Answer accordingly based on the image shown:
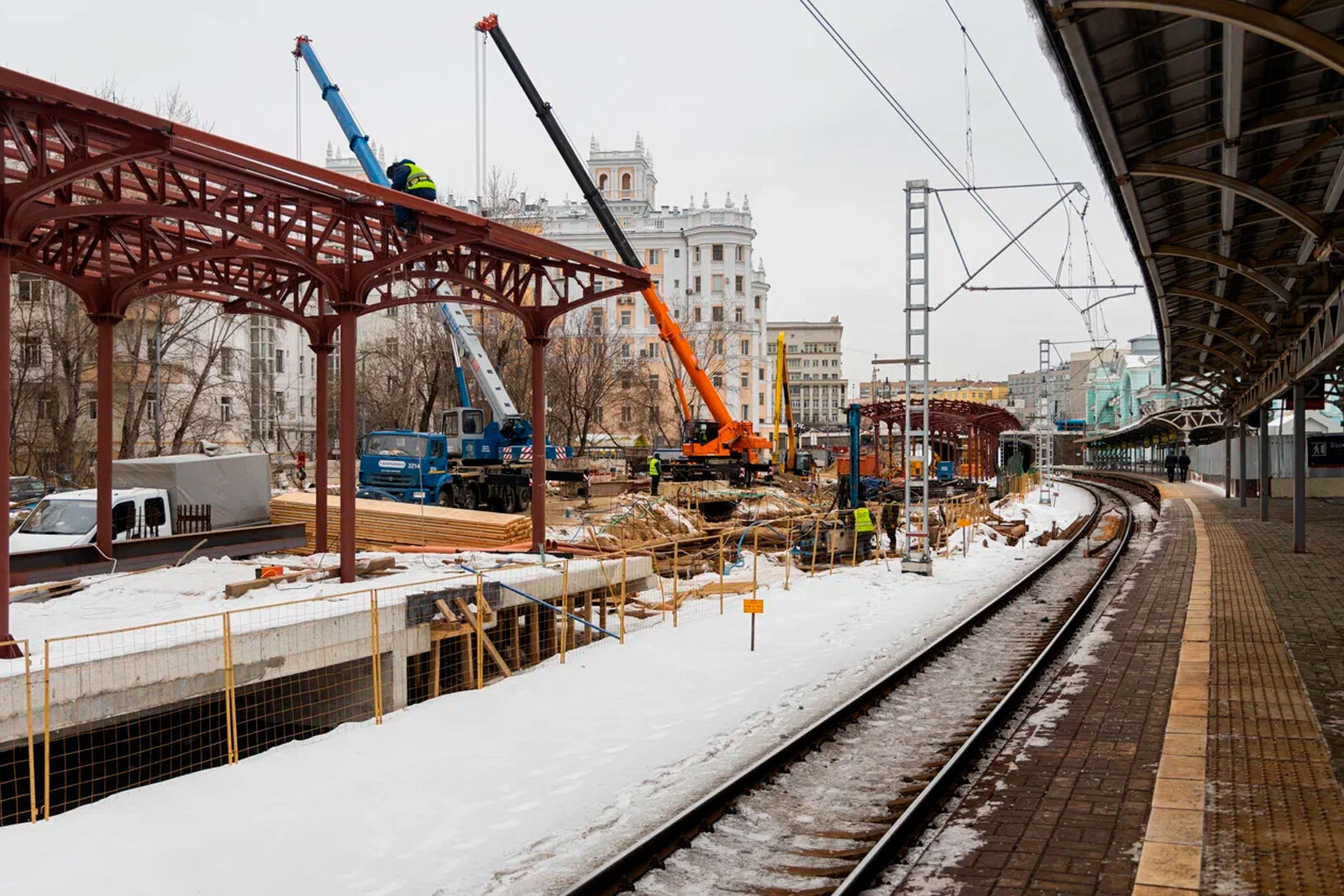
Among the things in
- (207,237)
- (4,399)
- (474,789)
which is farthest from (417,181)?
(474,789)

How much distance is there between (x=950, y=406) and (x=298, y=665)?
1917 inches

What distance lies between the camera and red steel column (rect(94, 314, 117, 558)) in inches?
593

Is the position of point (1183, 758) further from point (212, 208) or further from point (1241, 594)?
point (212, 208)

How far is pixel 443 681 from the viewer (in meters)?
13.1

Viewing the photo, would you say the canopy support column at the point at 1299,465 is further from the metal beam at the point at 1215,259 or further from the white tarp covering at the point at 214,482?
the white tarp covering at the point at 214,482

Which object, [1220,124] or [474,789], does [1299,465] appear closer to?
[1220,124]

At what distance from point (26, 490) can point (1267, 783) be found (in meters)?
36.1

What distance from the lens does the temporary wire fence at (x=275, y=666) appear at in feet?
29.0

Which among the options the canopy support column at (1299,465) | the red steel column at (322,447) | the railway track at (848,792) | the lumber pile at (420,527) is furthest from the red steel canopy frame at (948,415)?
the railway track at (848,792)

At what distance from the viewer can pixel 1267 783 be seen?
768cm

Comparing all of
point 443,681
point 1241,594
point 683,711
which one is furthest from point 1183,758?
point 1241,594

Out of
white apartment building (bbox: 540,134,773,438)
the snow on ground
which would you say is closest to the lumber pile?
the snow on ground

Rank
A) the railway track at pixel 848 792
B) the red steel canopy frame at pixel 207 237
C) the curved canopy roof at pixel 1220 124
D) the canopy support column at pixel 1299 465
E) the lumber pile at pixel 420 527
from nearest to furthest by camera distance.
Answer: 1. the railway track at pixel 848 792
2. the curved canopy roof at pixel 1220 124
3. the red steel canopy frame at pixel 207 237
4. the lumber pile at pixel 420 527
5. the canopy support column at pixel 1299 465

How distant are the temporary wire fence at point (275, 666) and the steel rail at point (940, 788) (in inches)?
212
